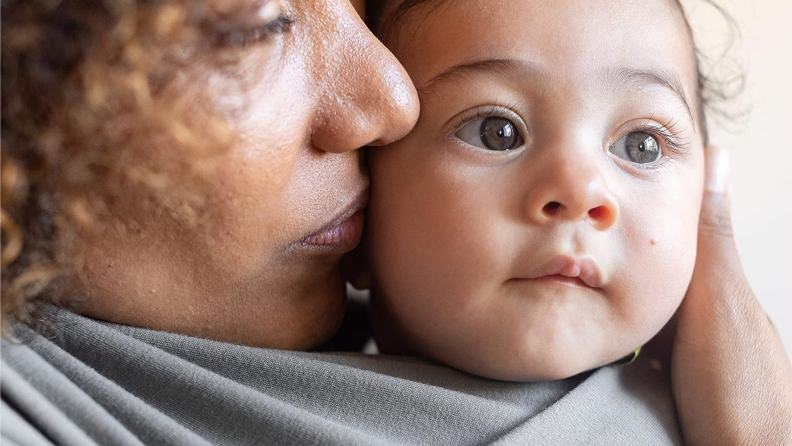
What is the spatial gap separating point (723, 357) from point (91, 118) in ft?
3.09

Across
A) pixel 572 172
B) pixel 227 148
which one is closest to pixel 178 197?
pixel 227 148

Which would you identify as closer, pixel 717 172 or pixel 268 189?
pixel 268 189

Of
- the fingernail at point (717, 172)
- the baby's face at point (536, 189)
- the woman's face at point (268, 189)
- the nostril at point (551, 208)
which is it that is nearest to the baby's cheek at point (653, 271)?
the baby's face at point (536, 189)

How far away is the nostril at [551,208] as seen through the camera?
3.16 feet

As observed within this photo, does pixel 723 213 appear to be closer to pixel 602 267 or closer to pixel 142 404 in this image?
pixel 602 267

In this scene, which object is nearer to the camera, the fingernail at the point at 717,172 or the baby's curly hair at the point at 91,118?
the baby's curly hair at the point at 91,118

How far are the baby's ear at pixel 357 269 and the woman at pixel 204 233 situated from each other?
0.41 feet

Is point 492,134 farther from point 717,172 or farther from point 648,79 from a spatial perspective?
point 717,172

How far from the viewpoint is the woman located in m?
0.76

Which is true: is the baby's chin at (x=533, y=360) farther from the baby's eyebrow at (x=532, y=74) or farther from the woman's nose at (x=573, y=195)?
the baby's eyebrow at (x=532, y=74)

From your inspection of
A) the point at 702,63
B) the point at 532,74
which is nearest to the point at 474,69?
the point at 532,74

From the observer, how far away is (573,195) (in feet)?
3.08

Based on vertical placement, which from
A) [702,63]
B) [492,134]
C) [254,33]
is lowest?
[702,63]

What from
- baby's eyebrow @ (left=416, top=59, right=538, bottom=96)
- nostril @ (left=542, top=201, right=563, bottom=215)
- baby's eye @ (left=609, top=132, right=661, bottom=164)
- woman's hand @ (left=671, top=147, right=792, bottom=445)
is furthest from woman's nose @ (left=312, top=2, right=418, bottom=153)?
woman's hand @ (left=671, top=147, right=792, bottom=445)
